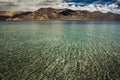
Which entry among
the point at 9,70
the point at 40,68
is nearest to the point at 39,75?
the point at 40,68

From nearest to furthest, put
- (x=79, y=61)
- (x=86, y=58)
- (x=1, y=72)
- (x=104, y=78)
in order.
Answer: (x=104, y=78) < (x=1, y=72) < (x=79, y=61) < (x=86, y=58)

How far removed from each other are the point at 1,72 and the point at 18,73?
189 centimetres

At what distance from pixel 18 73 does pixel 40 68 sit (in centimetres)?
287

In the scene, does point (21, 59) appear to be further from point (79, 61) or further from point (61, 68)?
point (79, 61)

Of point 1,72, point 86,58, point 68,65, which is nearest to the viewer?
point 1,72

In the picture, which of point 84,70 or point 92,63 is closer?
point 84,70

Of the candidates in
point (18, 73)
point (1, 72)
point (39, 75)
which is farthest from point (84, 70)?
point (1, 72)

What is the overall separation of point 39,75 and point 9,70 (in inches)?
153

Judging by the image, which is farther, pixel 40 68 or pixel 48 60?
pixel 48 60

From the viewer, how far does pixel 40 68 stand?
19984 millimetres

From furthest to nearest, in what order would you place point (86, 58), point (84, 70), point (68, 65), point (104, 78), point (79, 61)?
1. point (86, 58)
2. point (79, 61)
3. point (68, 65)
4. point (84, 70)
5. point (104, 78)

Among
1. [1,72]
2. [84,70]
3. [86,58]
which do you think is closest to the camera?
[1,72]

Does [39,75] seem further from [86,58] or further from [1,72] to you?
[86,58]

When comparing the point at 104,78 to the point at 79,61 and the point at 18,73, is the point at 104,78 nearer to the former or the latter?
the point at 79,61
